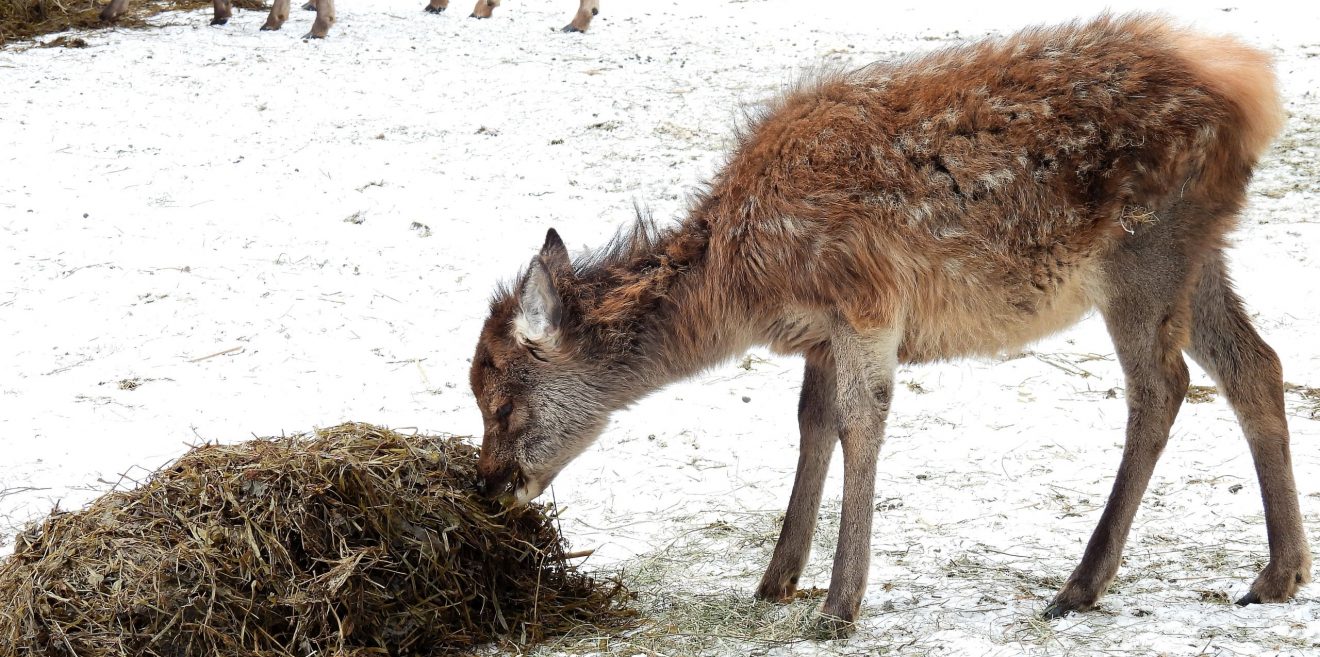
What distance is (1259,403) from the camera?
15.6 ft

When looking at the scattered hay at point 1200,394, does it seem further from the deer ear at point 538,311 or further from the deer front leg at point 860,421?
the deer ear at point 538,311

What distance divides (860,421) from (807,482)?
0.66 meters

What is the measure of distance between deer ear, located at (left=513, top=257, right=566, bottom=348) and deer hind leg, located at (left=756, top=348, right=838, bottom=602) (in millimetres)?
1112

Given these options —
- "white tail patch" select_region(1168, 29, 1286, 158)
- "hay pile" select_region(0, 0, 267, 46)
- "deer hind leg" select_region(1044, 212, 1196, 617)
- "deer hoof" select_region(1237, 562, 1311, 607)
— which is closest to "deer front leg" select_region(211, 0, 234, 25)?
"hay pile" select_region(0, 0, 267, 46)

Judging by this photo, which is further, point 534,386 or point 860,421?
point 534,386

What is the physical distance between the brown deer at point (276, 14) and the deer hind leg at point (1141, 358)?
11.3m

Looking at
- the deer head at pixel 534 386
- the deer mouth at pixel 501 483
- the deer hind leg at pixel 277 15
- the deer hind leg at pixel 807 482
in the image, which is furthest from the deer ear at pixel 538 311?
the deer hind leg at pixel 277 15

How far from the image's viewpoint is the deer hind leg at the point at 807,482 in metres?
5.12

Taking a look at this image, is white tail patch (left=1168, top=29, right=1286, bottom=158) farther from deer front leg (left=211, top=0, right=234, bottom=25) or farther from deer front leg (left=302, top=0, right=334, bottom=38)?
deer front leg (left=211, top=0, right=234, bottom=25)

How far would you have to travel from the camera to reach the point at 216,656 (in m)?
4.07

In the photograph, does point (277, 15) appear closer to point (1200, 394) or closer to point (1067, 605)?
point (1200, 394)

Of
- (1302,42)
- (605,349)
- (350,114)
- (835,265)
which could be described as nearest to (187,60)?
(350,114)

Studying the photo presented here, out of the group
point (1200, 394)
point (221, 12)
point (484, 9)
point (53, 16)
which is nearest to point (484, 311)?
point (1200, 394)

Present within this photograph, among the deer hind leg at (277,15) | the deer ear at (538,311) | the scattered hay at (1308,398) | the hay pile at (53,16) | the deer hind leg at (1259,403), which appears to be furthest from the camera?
the deer hind leg at (277,15)
